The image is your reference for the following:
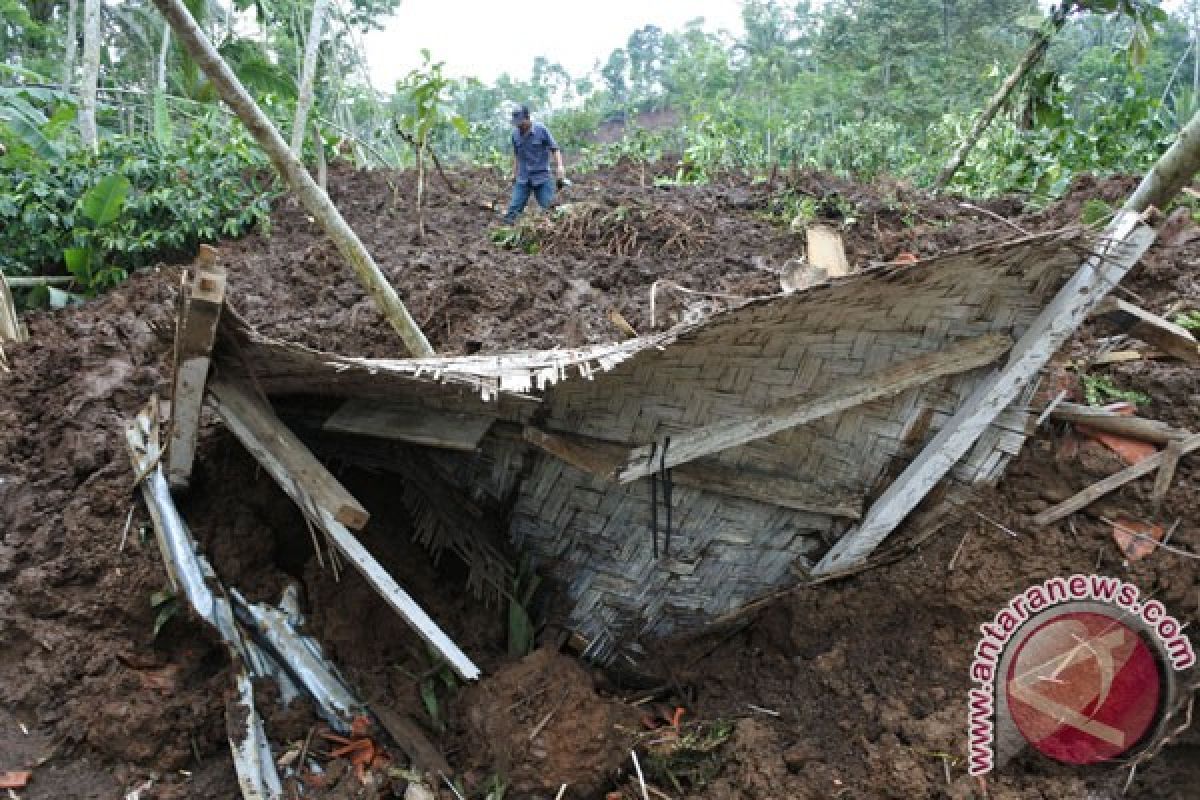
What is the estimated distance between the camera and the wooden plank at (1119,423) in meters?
2.32

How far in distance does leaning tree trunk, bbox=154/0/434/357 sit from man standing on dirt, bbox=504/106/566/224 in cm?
416

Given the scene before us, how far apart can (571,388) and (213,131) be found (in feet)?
25.6

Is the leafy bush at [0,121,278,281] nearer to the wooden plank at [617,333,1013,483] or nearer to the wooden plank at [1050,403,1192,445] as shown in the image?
the wooden plank at [617,333,1013,483]

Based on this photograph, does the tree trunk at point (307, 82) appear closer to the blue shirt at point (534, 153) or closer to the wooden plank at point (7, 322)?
the wooden plank at point (7, 322)

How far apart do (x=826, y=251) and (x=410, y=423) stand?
2.49 metres

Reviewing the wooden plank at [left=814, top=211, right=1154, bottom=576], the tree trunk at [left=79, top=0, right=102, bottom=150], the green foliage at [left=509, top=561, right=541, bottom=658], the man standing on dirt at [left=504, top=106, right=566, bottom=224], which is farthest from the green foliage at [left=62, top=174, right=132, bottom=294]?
the wooden plank at [left=814, top=211, right=1154, bottom=576]

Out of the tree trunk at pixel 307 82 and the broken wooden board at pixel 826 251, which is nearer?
the broken wooden board at pixel 826 251

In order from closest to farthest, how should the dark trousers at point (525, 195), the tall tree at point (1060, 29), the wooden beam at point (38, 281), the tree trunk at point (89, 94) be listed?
the wooden beam at point (38, 281) < the tall tree at point (1060, 29) < the dark trousers at point (525, 195) < the tree trunk at point (89, 94)

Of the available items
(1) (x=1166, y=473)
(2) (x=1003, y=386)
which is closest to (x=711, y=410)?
Answer: (2) (x=1003, y=386)

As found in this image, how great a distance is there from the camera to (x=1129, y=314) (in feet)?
8.24

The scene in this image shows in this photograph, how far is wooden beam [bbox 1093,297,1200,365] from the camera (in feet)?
8.10

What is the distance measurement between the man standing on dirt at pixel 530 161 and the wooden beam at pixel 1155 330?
222 inches

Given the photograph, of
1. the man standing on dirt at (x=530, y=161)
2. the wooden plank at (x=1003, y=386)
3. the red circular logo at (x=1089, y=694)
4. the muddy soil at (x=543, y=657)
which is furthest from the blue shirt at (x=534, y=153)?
the red circular logo at (x=1089, y=694)

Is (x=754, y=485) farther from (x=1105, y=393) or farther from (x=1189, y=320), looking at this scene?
(x=1189, y=320)
